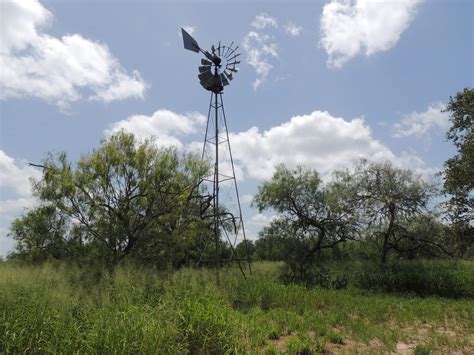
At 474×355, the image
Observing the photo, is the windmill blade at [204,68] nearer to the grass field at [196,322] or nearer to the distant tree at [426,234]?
the grass field at [196,322]

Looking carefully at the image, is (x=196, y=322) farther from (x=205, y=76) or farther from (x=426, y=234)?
(x=426, y=234)

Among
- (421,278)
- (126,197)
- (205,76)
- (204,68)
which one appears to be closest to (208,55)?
(204,68)

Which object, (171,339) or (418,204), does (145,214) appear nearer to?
(171,339)

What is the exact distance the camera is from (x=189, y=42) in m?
13.1

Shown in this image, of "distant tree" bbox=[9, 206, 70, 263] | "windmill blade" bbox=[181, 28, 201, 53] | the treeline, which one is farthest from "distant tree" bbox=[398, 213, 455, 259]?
"distant tree" bbox=[9, 206, 70, 263]

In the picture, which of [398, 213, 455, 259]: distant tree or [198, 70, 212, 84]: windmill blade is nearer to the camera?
[198, 70, 212, 84]: windmill blade

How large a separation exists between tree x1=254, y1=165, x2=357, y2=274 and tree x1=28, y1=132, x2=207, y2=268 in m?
6.94

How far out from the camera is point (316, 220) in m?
22.3

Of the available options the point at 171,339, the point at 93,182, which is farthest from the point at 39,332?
the point at 93,182

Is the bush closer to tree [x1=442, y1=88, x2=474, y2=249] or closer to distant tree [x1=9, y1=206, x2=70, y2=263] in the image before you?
tree [x1=442, y1=88, x2=474, y2=249]

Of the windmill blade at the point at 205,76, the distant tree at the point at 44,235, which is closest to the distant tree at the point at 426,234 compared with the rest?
the windmill blade at the point at 205,76

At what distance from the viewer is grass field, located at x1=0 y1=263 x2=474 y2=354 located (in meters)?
5.43

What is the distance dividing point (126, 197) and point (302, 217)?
11209 mm

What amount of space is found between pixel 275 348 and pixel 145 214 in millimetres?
10989
